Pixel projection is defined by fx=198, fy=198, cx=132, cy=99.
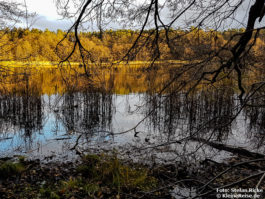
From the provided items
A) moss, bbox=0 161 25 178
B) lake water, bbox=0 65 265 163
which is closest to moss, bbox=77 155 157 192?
lake water, bbox=0 65 265 163

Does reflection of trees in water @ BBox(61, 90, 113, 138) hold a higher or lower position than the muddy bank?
higher

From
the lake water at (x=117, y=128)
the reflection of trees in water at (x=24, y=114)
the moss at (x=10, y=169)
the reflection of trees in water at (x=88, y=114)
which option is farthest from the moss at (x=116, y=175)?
the reflection of trees in water at (x=24, y=114)

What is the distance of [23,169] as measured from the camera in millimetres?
3814

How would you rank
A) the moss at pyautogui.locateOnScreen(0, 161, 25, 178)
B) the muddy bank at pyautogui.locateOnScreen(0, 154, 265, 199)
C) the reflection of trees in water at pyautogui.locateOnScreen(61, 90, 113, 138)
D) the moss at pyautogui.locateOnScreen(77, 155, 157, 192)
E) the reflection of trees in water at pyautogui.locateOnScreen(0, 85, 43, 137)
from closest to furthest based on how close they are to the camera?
the muddy bank at pyautogui.locateOnScreen(0, 154, 265, 199)
the moss at pyautogui.locateOnScreen(77, 155, 157, 192)
the moss at pyautogui.locateOnScreen(0, 161, 25, 178)
the reflection of trees in water at pyautogui.locateOnScreen(0, 85, 43, 137)
the reflection of trees in water at pyautogui.locateOnScreen(61, 90, 113, 138)

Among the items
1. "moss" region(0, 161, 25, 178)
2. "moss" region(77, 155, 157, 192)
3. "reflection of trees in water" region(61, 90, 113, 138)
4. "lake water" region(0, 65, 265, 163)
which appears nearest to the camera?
"moss" region(77, 155, 157, 192)

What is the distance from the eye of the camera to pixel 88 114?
750 cm

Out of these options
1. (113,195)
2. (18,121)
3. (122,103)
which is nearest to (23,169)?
(113,195)

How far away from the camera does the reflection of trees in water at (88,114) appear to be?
6.71 meters

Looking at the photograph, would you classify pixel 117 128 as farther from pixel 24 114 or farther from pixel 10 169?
pixel 10 169

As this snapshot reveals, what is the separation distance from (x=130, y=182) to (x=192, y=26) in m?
2.58

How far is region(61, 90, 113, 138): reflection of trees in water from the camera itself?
6.71 metres

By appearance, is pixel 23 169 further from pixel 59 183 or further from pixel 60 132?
pixel 60 132

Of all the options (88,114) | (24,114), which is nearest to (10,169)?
(24,114)

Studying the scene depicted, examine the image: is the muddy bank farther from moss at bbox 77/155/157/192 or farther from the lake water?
the lake water
